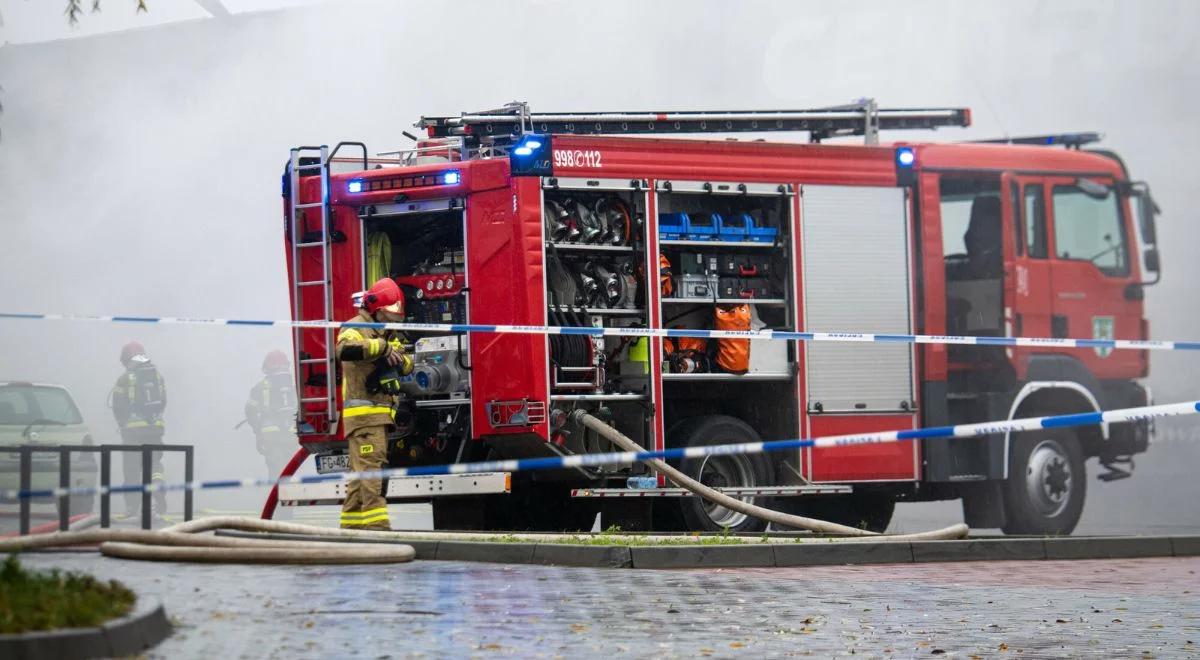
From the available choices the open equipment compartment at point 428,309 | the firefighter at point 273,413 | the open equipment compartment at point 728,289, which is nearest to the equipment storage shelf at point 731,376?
the open equipment compartment at point 728,289

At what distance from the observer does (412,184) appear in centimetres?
1131

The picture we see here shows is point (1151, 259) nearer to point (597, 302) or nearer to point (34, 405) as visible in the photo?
point (597, 302)

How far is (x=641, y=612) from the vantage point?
7062 millimetres

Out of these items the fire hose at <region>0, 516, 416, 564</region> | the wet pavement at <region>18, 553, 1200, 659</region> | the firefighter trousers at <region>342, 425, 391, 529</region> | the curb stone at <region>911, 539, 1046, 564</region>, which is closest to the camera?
the wet pavement at <region>18, 553, 1200, 659</region>

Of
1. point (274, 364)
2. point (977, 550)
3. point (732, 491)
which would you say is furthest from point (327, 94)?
point (977, 550)

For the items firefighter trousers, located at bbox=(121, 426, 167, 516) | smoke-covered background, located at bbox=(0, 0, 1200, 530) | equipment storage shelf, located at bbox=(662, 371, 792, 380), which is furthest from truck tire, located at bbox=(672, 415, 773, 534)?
smoke-covered background, located at bbox=(0, 0, 1200, 530)

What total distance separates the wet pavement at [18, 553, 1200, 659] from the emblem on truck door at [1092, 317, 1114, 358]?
4.56 meters

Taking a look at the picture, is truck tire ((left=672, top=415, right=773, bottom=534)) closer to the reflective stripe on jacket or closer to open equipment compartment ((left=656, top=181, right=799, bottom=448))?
open equipment compartment ((left=656, top=181, right=799, bottom=448))

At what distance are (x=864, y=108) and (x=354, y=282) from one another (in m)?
4.35

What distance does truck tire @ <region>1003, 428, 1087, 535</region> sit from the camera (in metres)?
13.2

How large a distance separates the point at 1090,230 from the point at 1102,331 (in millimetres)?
810

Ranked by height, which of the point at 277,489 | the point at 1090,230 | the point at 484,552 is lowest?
the point at 484,552

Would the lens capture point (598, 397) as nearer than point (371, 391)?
No

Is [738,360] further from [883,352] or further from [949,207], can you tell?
[949,207]
